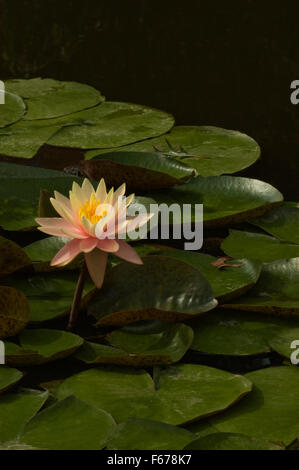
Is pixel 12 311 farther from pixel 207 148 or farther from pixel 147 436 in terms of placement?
pixel 207 148

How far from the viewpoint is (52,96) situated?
2541mm

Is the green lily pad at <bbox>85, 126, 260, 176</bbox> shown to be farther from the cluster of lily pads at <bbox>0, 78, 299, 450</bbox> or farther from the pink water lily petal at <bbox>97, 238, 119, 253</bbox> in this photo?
the pink water lily petal at <bbox>97, 238, 119, 253</bbox>

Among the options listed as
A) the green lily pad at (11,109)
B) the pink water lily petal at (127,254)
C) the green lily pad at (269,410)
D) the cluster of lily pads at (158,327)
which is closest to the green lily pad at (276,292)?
the cluster of lily pads at (158,327)

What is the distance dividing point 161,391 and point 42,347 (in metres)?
0.21

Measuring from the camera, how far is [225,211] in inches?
68.2

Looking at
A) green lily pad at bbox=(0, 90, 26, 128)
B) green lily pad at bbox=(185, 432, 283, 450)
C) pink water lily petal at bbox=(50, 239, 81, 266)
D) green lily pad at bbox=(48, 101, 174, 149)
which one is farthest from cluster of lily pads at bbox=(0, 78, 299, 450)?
green lily pad at bbox=(0, 90, 26, 128)

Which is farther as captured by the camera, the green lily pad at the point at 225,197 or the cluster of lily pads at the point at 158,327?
the green lily pad at the point at 225,197

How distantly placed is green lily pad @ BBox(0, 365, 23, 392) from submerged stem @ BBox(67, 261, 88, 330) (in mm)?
164

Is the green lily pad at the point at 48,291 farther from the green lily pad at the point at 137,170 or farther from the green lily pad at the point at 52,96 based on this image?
the green lily pad at the point at 52,96

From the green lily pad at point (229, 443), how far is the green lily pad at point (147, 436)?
0.03 metres

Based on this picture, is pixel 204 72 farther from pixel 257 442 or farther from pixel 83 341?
pixel 257 442

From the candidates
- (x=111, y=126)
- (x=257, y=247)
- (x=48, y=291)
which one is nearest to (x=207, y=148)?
(x=111, y=126)

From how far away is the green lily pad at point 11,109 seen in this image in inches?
91.5

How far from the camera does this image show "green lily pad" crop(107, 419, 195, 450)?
1.06m
